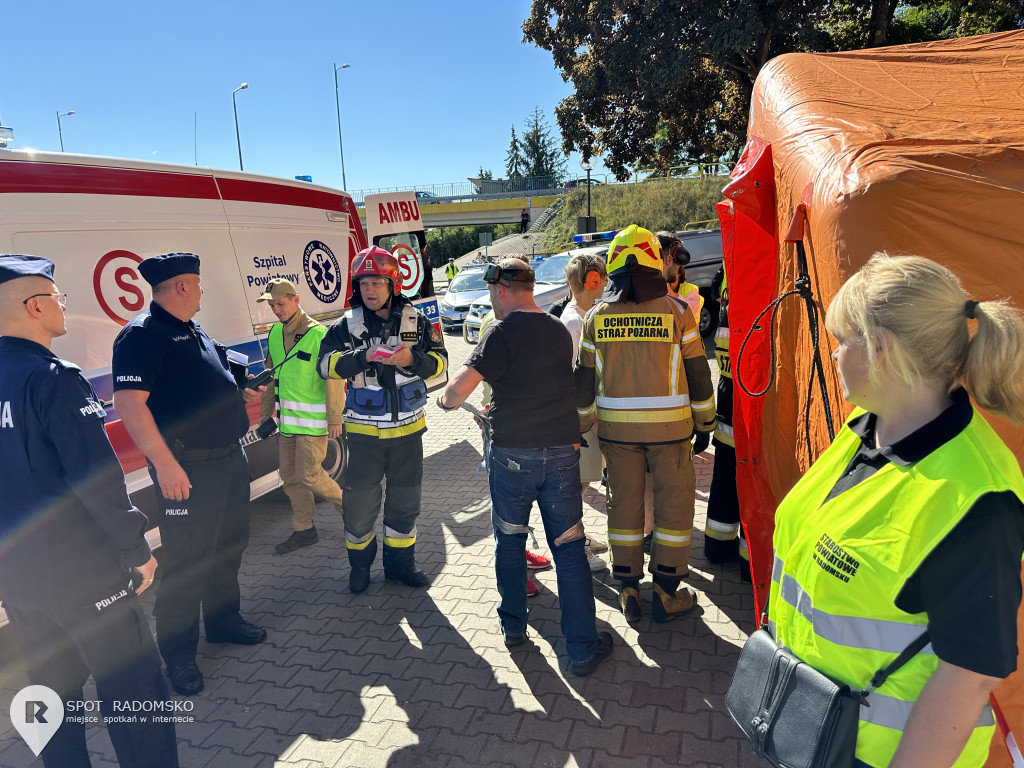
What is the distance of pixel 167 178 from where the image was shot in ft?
13.8

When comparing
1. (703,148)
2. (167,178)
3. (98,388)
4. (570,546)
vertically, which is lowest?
(570,546)

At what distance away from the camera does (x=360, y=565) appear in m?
4.08

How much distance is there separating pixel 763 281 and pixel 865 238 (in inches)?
42.4

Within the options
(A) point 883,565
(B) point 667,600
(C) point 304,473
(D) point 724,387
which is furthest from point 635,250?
(C) point 304,473

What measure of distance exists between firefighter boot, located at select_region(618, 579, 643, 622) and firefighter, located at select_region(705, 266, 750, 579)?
2.58 ft

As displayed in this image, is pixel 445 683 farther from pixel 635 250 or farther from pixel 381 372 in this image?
pixel 635 250

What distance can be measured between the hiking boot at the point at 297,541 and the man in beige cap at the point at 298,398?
0.11ft

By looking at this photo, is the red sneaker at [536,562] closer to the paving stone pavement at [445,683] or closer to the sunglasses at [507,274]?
the paving stone pavement at [445,683]

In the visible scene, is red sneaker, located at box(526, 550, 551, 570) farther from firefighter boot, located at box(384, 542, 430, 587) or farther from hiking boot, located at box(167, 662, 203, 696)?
hiking boot, located at box(167, 662, 203, 696)

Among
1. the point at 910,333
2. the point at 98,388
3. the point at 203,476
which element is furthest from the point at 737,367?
the point at 98,388

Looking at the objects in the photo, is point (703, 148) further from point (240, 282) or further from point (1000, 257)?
point (1000, 257)

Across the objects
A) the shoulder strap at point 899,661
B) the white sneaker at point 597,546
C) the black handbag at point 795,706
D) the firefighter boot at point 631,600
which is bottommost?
the white sneaker at point 597,546

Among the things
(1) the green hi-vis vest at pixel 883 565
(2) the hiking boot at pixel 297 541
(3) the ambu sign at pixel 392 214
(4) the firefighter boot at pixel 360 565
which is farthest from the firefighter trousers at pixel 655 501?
(3) the ambu sign at pixel 392 214

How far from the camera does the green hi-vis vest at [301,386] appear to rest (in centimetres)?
436
